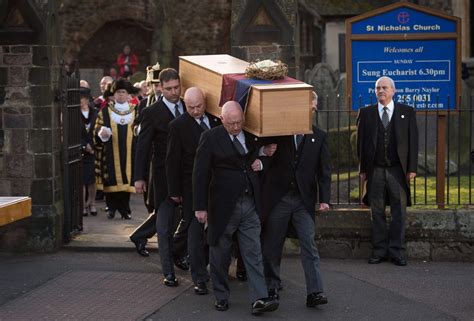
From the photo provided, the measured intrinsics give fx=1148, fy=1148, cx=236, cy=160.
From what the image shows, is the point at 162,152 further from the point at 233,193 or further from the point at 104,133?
the point at 104,133

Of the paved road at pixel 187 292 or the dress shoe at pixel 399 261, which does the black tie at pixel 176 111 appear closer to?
the paved road at pixel 187 292

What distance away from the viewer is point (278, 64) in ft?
31.3

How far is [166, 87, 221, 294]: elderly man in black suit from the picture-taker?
1001 cm

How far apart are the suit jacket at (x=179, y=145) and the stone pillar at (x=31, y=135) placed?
255 cm

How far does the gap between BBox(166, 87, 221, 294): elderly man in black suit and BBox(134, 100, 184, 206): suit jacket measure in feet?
1.26

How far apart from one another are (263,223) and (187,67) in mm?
1775

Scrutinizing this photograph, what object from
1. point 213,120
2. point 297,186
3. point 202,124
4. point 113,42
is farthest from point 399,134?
point 113,42

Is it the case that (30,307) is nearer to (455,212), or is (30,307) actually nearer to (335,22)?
(455,212)

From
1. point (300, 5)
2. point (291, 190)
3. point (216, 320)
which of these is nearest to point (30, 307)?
point (216, 320)

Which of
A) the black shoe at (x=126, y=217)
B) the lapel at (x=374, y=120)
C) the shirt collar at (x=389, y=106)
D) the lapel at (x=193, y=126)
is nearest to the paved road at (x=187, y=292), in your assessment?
the lapel at (x=374, y=120)

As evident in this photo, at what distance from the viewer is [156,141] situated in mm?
10625

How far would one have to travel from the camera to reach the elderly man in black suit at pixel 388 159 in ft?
37.2

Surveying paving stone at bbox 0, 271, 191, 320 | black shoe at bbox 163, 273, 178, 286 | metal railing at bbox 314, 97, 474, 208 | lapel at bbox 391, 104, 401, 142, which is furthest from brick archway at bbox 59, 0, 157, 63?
black shoe at bbox 163, 273, 178, 286

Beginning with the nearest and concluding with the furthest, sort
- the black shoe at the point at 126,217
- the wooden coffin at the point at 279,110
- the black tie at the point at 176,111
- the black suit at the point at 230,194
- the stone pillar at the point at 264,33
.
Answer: the wooden coffin at the point at 279,110
the black suit at the point at 230,194
the black tie at the point at 176,111
the stone pillar at the point at 264,33
the black shoe at the point at 126,217
